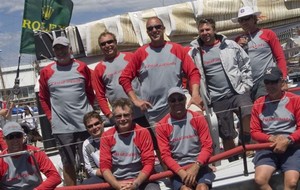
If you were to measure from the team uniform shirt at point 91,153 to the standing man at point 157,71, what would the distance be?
0.56 metres

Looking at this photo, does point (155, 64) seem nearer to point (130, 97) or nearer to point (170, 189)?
point (130, 97)

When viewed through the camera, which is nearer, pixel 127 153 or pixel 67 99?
pixel 127 153

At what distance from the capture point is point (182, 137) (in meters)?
5.30

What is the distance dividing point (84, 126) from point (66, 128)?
188 millimetres

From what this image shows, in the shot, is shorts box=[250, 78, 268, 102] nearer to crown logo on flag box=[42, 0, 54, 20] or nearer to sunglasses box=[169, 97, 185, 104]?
sunglasses box=[169, 97, 185, 104]

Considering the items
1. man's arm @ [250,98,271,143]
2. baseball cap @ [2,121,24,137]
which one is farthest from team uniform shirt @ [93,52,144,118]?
man's arm @ [250,98,271,143]

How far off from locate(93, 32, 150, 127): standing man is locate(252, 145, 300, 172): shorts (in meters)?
1.26

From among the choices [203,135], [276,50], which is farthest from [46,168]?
[276,50]

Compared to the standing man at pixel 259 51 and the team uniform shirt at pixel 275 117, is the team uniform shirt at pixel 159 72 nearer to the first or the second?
the team uniform shirt at pixel 275 117

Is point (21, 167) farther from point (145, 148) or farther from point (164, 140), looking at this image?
point (164, 140)

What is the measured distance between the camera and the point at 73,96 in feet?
19.7

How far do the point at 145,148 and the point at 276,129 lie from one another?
122 centimetres

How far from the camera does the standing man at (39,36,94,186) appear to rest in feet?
19.7

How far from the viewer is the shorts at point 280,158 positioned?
5.22m
